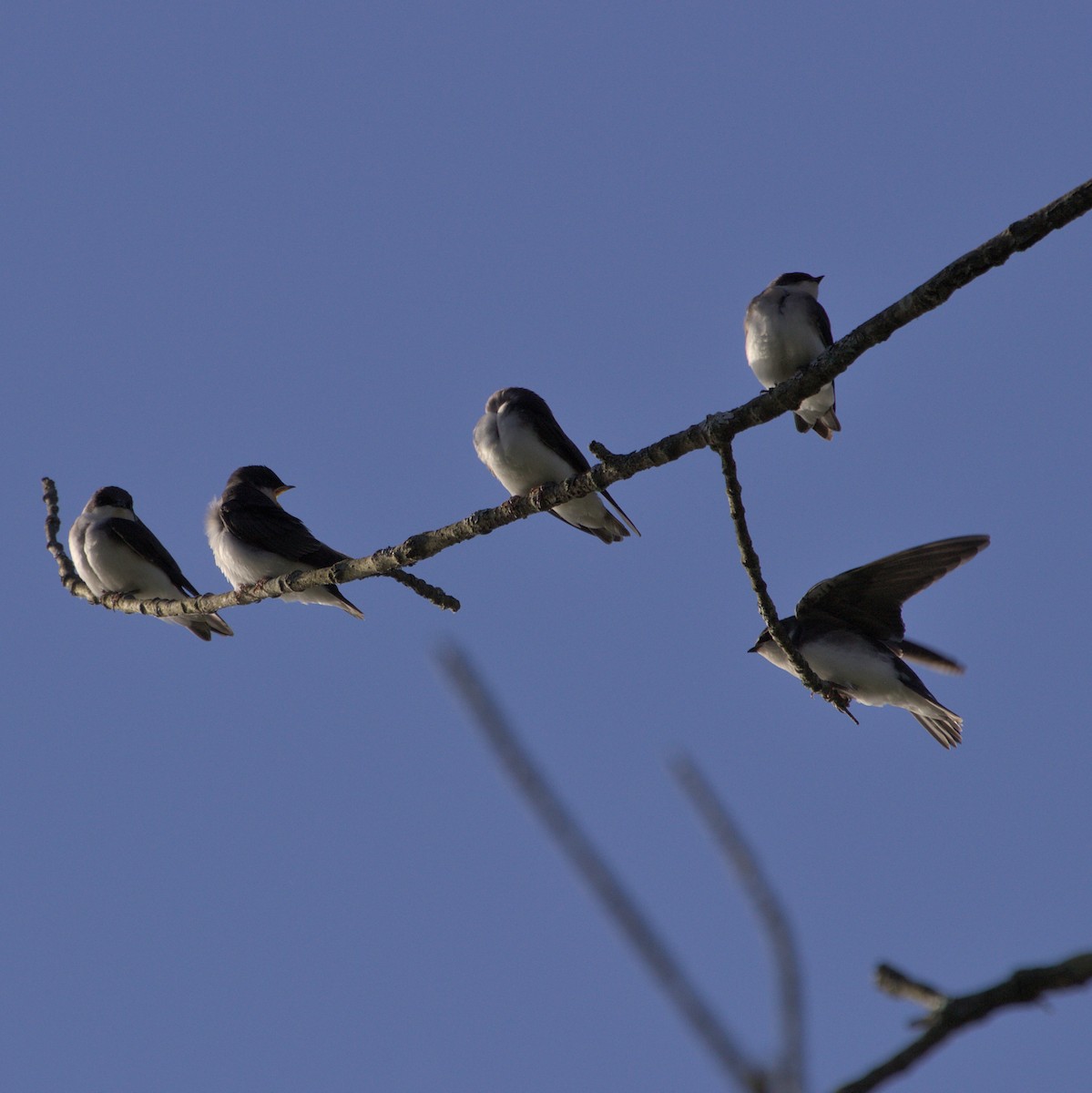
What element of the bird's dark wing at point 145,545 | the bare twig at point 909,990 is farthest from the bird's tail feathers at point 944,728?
the bare twig at point 909,990

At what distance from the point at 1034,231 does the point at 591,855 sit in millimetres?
2858

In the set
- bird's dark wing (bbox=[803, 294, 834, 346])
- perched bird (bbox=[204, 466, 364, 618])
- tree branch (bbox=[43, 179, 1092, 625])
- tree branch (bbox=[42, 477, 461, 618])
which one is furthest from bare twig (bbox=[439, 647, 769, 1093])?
perched bird (bbox=[204, 466, 364, 618])

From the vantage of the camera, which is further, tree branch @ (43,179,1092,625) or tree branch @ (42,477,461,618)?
tree branch @ (42,477,461,618)

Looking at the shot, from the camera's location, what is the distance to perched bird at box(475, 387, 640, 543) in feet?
29.5

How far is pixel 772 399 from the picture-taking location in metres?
4.77

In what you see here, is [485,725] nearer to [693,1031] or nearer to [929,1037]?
[693,1031]

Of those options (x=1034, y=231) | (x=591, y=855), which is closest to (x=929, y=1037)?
(x=591, y=855)

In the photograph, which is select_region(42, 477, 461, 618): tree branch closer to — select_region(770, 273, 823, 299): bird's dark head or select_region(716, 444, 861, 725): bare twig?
select_region(716, 444, 861, 725): bare twig

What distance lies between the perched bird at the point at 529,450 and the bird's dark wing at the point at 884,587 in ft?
4.89

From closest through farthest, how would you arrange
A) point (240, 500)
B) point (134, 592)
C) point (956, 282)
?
point (956, 282) < point (240, 500) < point (134, 592)

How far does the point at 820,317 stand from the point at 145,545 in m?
5.69

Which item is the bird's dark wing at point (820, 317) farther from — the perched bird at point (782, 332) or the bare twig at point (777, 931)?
the bare twig at point (777, 931)

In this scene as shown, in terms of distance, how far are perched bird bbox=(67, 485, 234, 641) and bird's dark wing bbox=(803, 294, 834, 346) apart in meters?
5.01

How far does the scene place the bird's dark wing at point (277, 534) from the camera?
1002 cm
